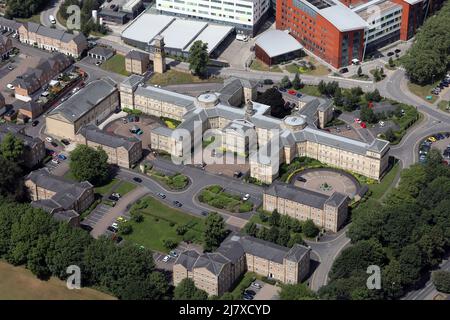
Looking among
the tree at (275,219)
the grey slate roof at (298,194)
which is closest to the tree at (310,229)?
the grey slate roof at (298,194)

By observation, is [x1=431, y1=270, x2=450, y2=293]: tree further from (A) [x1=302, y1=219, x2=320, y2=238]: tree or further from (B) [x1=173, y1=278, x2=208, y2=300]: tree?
(B) [x1=173, y1=278, x2=208, y2=300]: tree

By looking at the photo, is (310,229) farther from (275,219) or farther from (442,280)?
(442,280)

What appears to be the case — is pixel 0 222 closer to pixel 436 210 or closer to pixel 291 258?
pixel 291 258

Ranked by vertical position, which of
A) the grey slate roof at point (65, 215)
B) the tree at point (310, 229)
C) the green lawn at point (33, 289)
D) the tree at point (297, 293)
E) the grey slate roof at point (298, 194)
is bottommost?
the green lawn at point (33, 289)

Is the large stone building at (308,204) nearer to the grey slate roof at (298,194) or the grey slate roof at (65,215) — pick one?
the grey slate roof at (298,194)

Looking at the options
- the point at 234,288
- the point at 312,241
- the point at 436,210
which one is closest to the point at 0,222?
the point at 234,288

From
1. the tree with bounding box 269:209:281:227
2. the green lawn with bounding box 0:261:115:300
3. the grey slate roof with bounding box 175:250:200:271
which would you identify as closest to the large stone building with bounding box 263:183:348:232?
the tree with bounding box 269:209:281:227

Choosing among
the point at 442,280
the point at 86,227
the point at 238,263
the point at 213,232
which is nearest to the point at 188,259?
the point at 238,263
